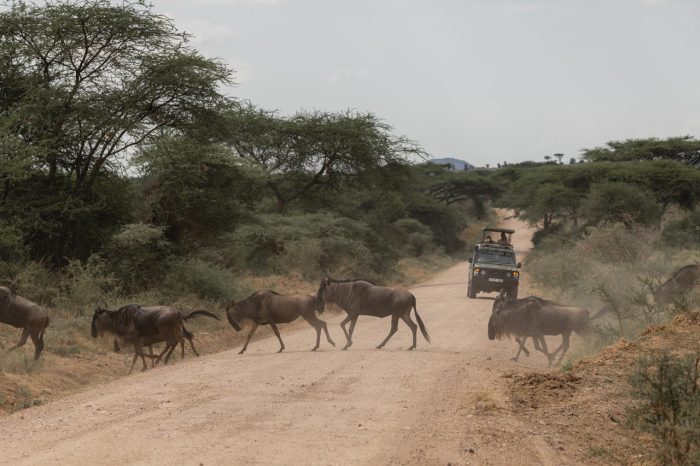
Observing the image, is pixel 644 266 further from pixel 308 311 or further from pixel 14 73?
pixel 14 73

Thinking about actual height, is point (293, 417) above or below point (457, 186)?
below

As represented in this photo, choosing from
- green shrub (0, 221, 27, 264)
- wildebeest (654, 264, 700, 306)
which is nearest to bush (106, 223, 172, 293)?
green shrub (0, 221, 27, 264)

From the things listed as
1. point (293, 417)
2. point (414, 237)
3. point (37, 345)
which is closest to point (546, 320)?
point (293, 417)

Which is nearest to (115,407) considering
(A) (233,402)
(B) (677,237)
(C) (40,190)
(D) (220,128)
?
(A) (233,402)

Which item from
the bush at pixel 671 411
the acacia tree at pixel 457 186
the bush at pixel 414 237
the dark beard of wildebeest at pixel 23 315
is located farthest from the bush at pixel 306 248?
the acacia tree at pixel 457 186

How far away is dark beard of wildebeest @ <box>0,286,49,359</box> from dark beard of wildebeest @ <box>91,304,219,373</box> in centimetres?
89

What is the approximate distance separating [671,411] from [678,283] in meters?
10.3

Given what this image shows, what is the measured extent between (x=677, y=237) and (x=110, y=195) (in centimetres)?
3063

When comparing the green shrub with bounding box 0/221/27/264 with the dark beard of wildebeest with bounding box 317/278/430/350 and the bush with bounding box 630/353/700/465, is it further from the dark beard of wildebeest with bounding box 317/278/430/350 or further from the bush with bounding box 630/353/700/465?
the bush with bounding box 630/353/700/465

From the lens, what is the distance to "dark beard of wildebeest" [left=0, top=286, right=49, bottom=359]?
13.7 meters

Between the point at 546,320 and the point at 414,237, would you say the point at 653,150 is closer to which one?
the point at 414,237

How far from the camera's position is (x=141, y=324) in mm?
14031

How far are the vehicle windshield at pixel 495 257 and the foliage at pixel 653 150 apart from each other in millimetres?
33894

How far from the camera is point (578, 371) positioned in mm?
10242
